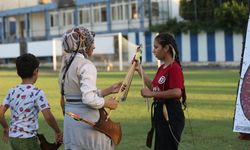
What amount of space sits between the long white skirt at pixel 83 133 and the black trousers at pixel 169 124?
89 centimetres

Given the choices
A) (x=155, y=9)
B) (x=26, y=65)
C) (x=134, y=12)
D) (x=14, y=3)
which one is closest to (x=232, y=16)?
(x=155, y=9)

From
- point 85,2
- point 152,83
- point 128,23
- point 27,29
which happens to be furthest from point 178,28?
point 152,83

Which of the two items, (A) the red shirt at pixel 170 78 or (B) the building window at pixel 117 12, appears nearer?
(A) the red shirt at pixel 170 78

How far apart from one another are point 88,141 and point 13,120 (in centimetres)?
93

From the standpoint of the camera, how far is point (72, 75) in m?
5.67

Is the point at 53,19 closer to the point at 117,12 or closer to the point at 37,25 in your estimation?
the point at 37,25

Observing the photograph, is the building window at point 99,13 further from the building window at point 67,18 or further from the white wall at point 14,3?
the white wall at point 14,3

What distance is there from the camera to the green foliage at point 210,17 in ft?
158

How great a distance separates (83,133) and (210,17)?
154ft

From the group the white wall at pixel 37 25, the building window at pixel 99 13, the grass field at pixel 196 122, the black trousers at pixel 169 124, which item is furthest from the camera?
the white wall at pixel 37 25

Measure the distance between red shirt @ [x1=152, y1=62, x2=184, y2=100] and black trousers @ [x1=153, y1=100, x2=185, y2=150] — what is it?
180 millimetres

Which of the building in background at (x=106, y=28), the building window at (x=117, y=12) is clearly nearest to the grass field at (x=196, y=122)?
the building in background at (x=106, y=28)

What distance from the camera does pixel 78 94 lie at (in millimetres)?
5680

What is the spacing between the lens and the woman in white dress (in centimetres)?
564
